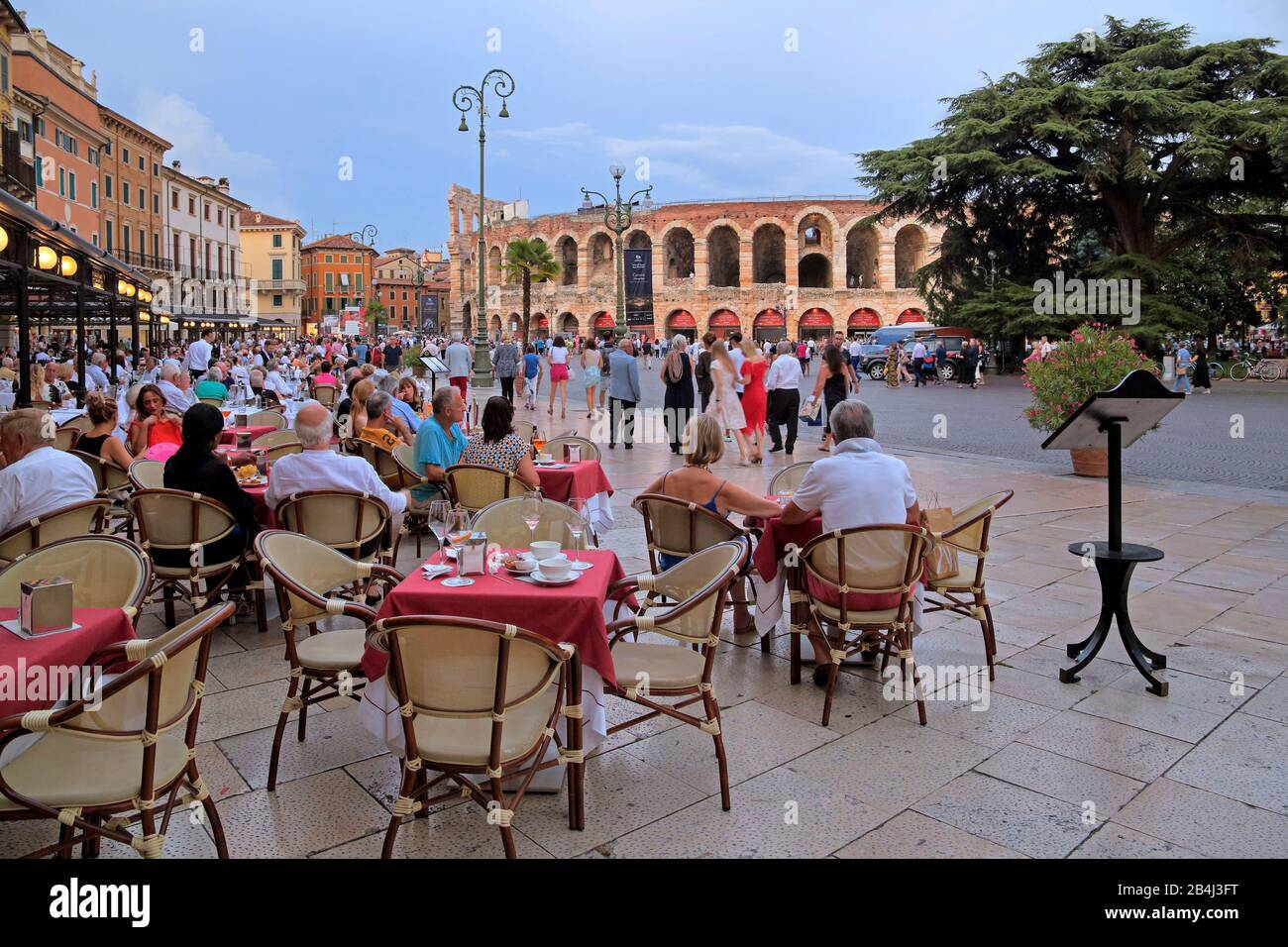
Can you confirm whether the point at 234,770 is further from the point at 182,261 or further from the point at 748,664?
the point at 182,261

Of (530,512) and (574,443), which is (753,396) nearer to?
(574,443)

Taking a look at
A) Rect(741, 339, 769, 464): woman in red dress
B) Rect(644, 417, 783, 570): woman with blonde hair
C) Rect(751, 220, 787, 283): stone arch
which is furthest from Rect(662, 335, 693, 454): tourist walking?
Rect(751, 220, 787, 283): stone arch

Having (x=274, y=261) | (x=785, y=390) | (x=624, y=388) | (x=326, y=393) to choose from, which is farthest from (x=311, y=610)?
(x=274, y=261)

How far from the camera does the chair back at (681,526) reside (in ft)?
14.5

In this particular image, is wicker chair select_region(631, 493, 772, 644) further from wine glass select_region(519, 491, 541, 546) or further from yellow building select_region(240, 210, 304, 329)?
yellow building select_region(240, 210, 304, 329)

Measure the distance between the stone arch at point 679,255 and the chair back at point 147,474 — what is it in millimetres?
58948

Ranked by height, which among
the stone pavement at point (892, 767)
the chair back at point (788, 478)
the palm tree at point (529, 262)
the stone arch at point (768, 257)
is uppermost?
the stone arch at point (768, 257)

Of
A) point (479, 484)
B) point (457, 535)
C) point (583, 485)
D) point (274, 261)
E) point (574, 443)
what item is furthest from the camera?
point (274, 261)

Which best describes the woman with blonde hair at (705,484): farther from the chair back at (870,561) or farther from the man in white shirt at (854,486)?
the chair back at (870,561)

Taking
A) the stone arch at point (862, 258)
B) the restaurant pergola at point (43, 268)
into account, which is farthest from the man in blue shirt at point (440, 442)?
the stone arch at point (862, 258)

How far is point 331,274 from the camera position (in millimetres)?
91250

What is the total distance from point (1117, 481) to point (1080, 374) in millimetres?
6487
